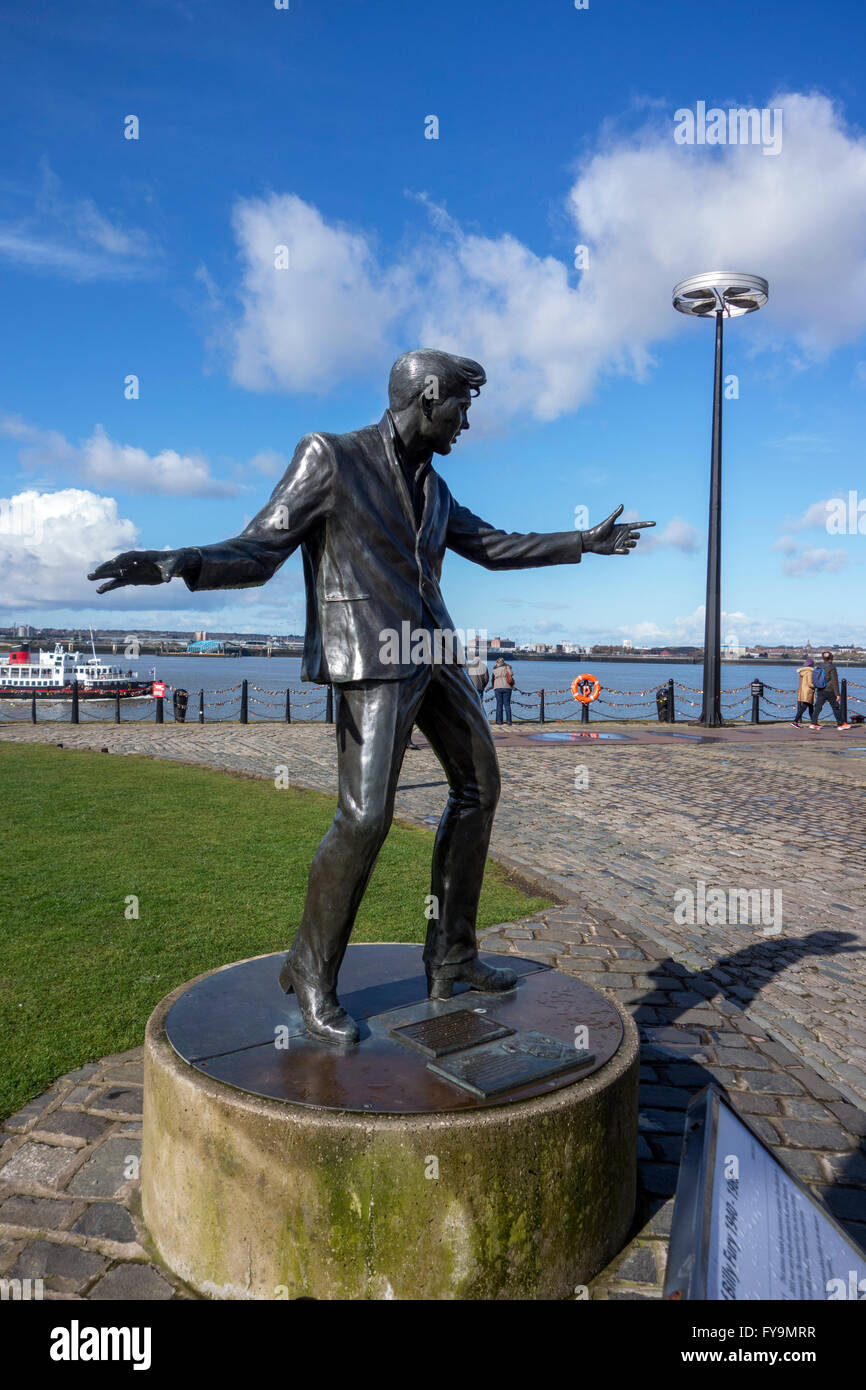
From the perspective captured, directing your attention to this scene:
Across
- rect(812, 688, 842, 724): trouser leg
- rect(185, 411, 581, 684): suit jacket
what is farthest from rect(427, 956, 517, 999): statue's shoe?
rect(812, 688, 842, 724): trouser leg

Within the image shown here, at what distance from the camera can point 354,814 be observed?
3.03 meters

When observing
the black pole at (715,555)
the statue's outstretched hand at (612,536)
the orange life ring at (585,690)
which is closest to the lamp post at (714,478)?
the black pole at (715,555)

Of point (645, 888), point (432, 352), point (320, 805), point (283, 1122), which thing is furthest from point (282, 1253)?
point (320, 805)

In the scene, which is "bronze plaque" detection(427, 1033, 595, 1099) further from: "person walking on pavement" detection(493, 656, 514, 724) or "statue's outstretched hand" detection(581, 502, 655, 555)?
"person walking on pavement" detection(493, 656, 514, 724)

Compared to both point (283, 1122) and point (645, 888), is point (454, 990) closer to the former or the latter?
point (283, 1122)

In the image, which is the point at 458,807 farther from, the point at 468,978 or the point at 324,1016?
the point at 324,1016

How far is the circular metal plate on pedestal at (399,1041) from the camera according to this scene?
2.67m

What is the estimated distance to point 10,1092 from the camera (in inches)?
147

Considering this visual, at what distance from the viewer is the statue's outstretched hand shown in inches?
141

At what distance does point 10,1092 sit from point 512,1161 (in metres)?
2.28

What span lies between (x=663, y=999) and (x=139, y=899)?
140 inches

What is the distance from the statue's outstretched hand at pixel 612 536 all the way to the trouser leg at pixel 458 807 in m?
0.77

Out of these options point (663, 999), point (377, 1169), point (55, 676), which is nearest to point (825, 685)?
point (663, 999)

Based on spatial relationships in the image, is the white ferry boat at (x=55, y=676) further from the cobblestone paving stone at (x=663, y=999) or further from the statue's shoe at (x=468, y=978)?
the statue's shoe at (x=468, y=978)
